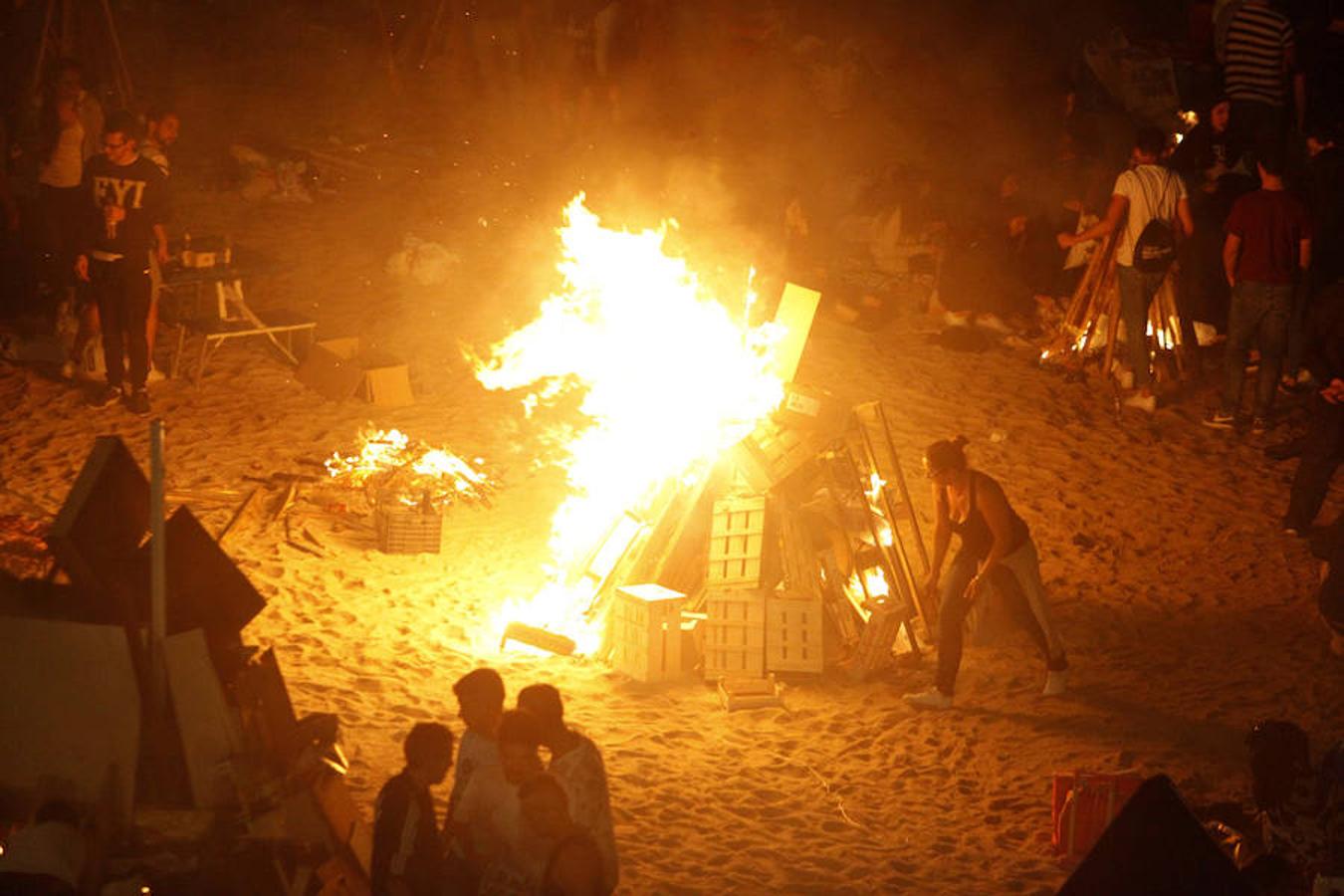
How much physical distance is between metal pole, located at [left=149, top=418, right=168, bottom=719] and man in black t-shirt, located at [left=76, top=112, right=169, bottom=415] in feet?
22.0

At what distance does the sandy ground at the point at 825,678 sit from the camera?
8578 millimetres

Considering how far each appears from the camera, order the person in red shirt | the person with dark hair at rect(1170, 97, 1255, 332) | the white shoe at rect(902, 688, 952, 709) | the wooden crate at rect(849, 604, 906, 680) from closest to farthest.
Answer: the white shoe at rect(902, 688, 952, 709), the wooden crate at rect(849, 604, 906, 680), the person in red shirt, the person with dark hair at rect(1170, 97, 1255, 332)

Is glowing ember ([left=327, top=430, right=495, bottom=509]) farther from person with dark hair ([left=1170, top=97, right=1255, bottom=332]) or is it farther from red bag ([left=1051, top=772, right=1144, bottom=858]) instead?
person with dark hair ([left=1170, top=97, right=1255, bottom=332])

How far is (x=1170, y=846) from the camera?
5.64 meters

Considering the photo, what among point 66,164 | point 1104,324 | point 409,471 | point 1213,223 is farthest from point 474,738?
point 1213,223

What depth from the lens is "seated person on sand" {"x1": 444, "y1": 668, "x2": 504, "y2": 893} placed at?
6.23 m

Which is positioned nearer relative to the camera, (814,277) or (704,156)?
(814,277)

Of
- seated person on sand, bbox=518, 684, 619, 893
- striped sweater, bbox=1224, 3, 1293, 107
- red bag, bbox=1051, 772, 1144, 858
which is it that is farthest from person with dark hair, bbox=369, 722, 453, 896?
striped sweater, bbox=1224, 3, 1293, 107

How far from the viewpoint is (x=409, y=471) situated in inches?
503

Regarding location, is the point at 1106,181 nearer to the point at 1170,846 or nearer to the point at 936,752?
the point at 936,752

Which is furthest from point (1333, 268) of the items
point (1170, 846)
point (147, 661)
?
point (147, 661)

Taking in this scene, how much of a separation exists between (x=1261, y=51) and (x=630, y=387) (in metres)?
8.60

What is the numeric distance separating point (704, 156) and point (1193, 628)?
10777mm

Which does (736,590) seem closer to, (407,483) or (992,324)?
(407,483)
